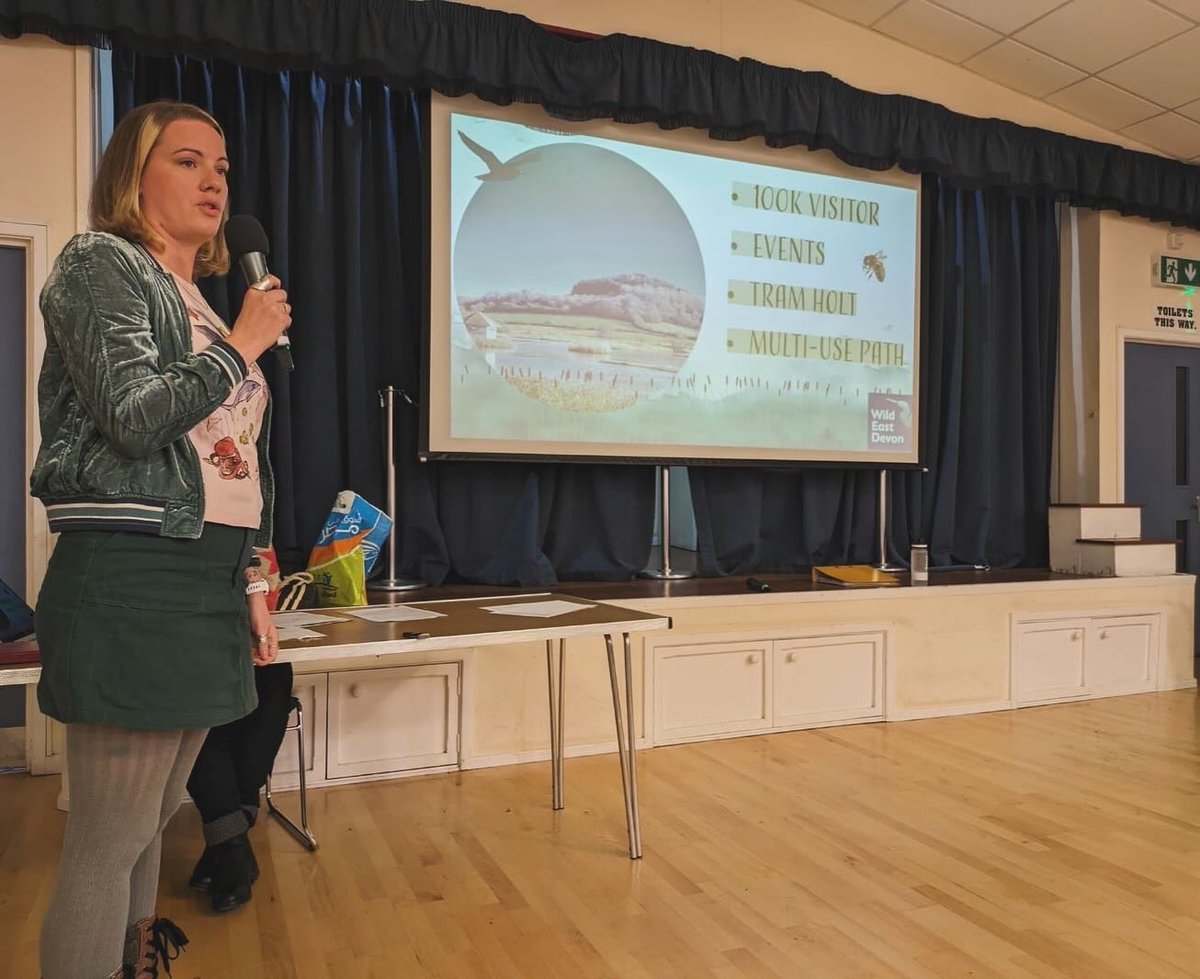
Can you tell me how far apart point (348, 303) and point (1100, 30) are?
3.33 m

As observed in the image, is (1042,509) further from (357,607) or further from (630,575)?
(357,607)

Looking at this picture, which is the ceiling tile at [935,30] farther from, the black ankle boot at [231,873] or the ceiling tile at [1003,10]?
the black ankle boot at [231,873]

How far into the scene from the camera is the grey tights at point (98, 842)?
1089mm

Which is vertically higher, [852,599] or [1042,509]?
[1042,509]

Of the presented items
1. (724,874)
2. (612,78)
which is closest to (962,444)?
(612,78)

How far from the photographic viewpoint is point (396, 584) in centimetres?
338

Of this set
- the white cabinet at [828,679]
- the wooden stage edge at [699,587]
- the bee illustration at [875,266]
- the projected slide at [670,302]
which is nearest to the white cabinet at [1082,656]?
the wooden stage edge at [699,587]

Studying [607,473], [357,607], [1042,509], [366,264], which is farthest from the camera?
[1042,509]

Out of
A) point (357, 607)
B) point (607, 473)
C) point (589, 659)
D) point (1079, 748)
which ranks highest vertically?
point (607, 473)

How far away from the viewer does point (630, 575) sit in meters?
3.85

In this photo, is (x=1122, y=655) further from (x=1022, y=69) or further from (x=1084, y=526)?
(x=1022, y=69)

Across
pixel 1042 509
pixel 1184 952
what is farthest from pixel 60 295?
pixel 1042 509

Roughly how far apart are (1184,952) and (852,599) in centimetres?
189

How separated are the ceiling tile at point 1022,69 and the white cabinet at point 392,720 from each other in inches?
142
